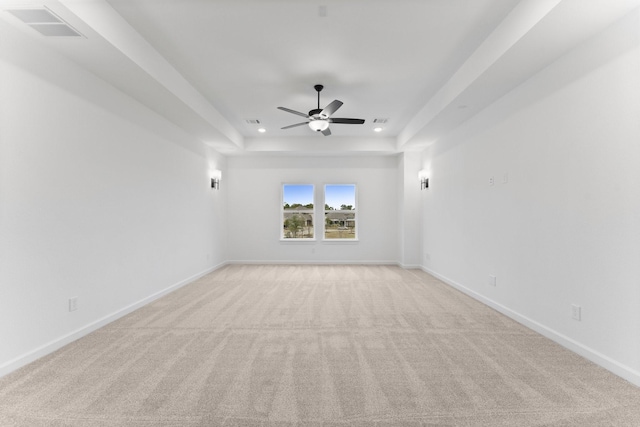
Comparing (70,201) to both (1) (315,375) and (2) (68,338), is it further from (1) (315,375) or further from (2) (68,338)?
(1) (315,375)

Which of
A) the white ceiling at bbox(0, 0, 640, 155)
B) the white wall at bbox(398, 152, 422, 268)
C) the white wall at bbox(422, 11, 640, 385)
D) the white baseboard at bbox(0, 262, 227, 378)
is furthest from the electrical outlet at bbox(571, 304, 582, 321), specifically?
the white baseboard at bbox(0, 262, 227, 378)

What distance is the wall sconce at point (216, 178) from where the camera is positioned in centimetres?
669

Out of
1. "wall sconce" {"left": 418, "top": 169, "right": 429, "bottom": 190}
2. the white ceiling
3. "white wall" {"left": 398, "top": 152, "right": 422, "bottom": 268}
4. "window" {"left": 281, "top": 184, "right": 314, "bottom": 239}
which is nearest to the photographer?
the white ceiling

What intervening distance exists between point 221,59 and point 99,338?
128 inches

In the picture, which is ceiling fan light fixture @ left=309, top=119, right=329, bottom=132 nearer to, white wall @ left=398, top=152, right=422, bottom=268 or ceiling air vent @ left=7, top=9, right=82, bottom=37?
ceiling air vent @ left=7, top=9, right=82, bottom=37

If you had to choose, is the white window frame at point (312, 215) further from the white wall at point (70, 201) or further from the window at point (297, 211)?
the white wall at point (70, 201)

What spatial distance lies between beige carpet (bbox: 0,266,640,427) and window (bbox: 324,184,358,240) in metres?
4.04

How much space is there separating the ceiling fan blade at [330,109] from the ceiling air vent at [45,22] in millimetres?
2567

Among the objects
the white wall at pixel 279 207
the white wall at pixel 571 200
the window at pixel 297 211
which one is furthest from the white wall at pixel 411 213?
the white wall at pixel 571 200

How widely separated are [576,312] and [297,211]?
605cm

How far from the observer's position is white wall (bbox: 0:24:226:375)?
96.2 inches

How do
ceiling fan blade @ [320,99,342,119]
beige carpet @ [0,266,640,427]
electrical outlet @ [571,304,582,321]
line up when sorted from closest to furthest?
beige carpet @ [0,266,640,427], electrical outlet @ [571,304,582,321], ceiling fan blade @ [320,99,342,119]

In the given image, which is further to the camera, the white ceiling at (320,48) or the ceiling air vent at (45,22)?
the white ceiling at (320,48)

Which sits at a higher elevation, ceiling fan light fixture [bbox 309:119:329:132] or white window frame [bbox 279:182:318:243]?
ceiling fan light fixture [bbox 309:119:329:132]
